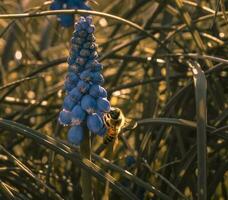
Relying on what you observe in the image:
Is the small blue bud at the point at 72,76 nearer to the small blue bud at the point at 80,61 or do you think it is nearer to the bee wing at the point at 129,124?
the small blue bud at the point at 80,61

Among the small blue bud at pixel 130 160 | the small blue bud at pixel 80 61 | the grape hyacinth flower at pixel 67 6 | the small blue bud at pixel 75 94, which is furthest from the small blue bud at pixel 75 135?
the grape hyacinth flower at pixel 67 6

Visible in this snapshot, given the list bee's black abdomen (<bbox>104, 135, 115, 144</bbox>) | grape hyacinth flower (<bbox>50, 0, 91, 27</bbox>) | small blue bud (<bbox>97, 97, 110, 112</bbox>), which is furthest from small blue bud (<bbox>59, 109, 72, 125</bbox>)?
grape hyacinth flower (<bbox>50, 0, 91, 27</bbox>)

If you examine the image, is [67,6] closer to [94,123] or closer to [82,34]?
[82,34]

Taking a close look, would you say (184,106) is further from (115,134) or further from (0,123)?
(0,123)

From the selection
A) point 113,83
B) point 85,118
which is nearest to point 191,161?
point 85,118

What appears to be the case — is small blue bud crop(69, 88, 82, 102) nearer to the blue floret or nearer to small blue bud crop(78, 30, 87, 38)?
the blue floret

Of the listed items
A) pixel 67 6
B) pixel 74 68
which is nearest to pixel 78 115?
pixel 74 68
